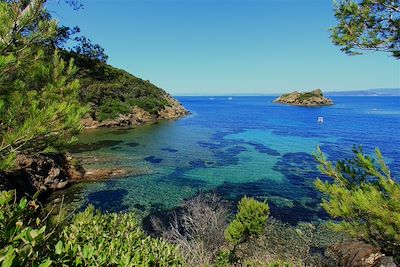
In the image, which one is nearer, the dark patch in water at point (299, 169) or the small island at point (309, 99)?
the dark patch in water at point (299, 169)

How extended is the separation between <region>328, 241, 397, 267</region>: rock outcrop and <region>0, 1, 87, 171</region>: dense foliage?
14.2 metres

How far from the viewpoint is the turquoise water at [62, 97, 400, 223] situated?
2272cm

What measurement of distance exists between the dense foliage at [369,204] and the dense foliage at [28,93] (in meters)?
8.05

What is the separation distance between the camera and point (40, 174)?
23.7 meters

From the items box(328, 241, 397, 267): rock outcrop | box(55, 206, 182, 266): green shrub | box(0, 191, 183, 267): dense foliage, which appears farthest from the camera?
box(328, 241, 397, 267): rock outcrop

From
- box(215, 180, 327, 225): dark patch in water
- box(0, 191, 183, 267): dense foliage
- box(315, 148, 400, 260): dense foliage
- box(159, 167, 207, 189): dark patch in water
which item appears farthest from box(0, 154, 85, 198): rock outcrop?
box(315, 148, 400, 260): dense foliage

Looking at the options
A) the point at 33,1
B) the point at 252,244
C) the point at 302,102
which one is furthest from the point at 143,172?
the point at 302,102

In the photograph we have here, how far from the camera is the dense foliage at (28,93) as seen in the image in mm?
7793

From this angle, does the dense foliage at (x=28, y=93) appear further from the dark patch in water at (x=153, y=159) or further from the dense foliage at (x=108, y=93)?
the dense foliage at (x=108, y=93)

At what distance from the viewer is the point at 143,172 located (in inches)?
1164

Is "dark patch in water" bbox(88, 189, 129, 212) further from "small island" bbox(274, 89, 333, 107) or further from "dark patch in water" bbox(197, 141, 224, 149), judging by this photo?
"small island" bbox(274, 89, 333, 107)

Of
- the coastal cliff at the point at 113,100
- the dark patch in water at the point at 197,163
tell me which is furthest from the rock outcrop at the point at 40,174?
the coastal cliff at the point at 113,100

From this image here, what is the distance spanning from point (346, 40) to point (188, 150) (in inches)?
1346

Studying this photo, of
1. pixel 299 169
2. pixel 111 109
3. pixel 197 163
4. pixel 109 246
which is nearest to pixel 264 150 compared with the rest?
pixel 299 169
